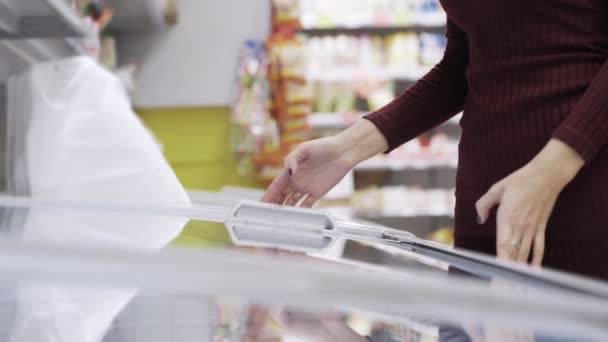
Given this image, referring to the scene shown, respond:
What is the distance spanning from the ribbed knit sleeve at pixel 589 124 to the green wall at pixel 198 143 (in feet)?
9.62

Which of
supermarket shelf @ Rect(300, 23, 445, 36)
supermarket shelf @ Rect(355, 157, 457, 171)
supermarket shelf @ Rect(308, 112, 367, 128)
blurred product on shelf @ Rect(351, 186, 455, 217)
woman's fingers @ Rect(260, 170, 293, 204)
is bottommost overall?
blurred product on shelf @ Rect(351, 186, 455, 217)

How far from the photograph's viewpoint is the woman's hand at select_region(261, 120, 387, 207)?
1179mm

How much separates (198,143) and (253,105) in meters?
0.44

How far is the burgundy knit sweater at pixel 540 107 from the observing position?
3.14 ft

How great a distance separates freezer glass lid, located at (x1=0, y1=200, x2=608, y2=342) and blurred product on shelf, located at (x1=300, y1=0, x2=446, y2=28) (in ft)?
9.46

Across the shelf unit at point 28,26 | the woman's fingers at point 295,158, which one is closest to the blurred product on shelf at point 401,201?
the shelf unit at point 28,26

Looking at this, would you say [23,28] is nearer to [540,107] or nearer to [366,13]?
[540,107]

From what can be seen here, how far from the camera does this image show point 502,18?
1.06 meters

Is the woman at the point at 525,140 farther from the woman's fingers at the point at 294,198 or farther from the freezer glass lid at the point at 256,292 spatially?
the freezer glass lid at the point at 256,292

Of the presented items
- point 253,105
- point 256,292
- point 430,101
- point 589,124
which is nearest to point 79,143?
point 430,101

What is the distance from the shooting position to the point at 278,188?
118cm

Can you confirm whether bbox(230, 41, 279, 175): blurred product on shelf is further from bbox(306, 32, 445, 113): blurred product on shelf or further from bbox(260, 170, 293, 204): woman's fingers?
bbox(260, 170, 293, 204): woman's fingers

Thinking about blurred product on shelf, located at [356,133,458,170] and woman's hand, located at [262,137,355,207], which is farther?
blurred product on shelf, located at [356,133,458,170]

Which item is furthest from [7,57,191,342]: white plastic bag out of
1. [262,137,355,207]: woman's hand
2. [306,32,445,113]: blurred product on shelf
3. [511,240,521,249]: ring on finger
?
[306,32,445,113]: blurred product on shelf
